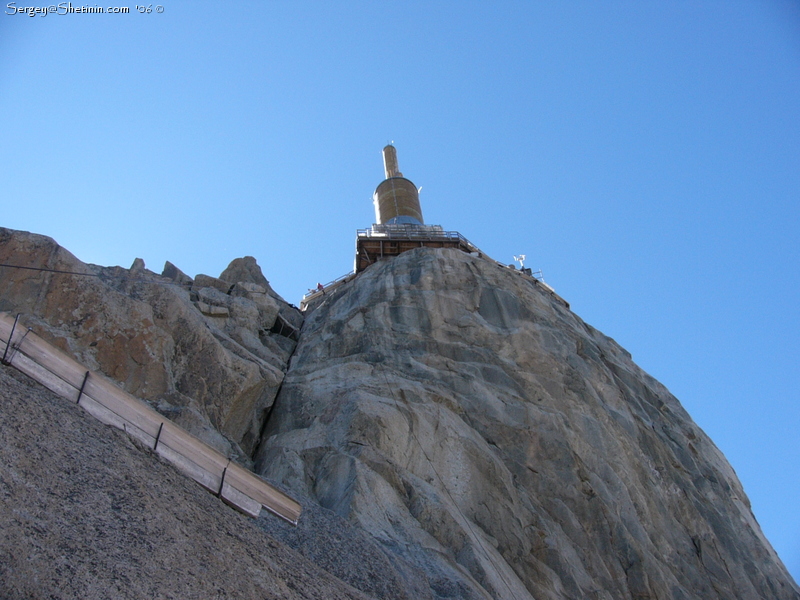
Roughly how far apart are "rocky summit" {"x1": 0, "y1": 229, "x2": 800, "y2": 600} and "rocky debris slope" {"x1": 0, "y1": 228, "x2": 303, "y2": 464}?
5 centimetres

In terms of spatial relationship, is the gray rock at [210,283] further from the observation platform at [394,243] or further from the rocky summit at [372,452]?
the observation platform at [394,243]

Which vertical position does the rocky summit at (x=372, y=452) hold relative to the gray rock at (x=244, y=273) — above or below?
below

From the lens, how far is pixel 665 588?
55.0ft

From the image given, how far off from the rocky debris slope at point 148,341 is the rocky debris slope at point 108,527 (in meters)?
7.07

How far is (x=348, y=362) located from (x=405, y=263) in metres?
7.83

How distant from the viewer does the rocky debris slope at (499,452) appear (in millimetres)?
13586

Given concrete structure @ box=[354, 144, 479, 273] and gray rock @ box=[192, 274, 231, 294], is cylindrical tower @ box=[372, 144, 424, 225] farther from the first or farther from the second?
gray rock @ box=[192, 274, 231, 294]

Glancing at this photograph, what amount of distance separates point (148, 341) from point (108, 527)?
34.8 ft

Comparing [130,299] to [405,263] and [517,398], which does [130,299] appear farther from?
[405,263]

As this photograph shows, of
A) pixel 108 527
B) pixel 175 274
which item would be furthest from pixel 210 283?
pixel 108 527

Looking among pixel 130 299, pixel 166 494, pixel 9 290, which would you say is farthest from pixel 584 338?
pixel 166 494

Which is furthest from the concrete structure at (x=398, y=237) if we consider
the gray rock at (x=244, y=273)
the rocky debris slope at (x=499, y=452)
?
the rocky debris slope at (x=499, y=452)

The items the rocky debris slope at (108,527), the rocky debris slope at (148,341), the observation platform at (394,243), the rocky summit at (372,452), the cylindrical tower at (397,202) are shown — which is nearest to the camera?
the rocky debris slope at (108,527)

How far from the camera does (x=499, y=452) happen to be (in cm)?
1792
